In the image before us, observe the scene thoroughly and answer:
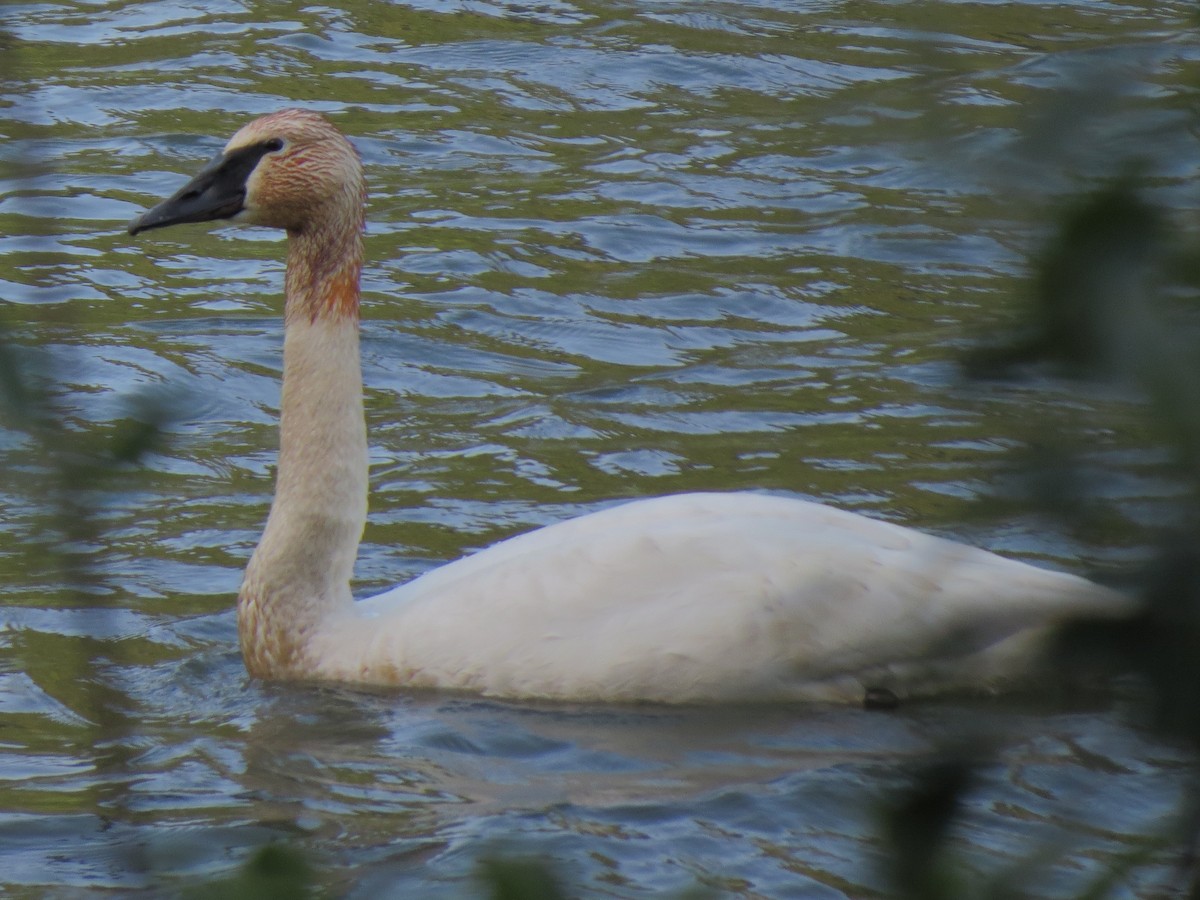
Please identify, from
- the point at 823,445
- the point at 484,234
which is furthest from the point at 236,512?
the point at 484,234

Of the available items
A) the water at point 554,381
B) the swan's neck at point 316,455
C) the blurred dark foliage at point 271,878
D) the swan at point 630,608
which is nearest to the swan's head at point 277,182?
the swan's neck at point 316,455

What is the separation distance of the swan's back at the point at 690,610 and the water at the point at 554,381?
4.3 inches

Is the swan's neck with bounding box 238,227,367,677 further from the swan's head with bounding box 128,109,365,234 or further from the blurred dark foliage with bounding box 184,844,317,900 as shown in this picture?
the blurred dark foliage with bounding box 184,844,317,900

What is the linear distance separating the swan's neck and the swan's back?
56 cm

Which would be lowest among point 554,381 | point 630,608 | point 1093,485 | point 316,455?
point 554,381

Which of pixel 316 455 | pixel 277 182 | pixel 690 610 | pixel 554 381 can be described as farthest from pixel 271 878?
pixel 554 381

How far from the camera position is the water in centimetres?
106

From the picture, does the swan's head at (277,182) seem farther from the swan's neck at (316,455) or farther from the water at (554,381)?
A: the water at (554,381)

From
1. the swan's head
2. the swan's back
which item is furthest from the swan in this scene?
the swan's head

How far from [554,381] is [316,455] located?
93.4 inches

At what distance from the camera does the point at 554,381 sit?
823cm

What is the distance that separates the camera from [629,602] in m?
5.17

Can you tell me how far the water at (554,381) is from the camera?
106 centimetres

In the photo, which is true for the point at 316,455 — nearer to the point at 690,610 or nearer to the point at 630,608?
the point at 630,608
